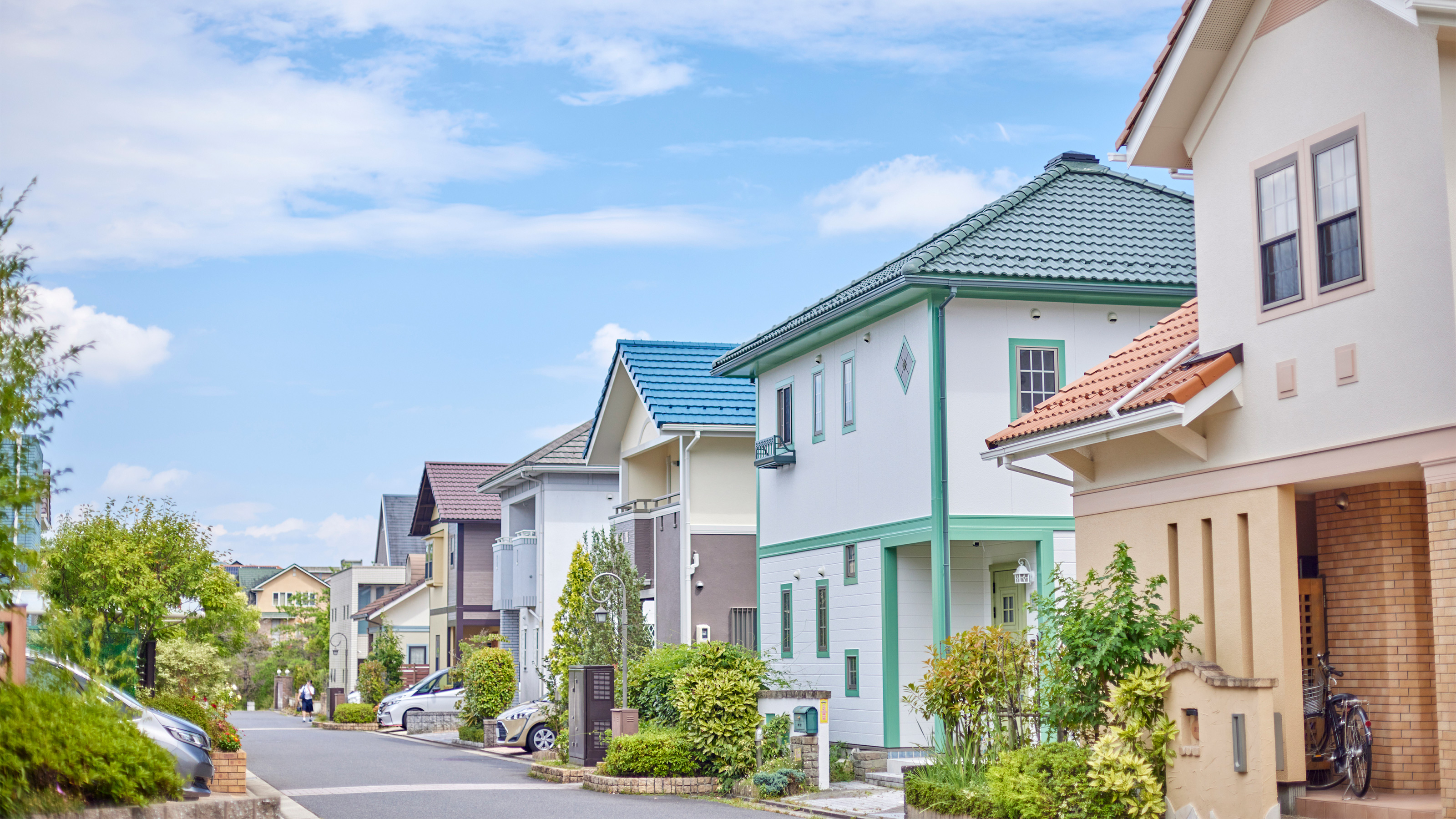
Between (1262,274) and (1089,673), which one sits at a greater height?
(1262,274)

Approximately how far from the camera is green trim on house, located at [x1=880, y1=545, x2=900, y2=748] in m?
22.0

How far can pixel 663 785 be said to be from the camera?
2216 cm

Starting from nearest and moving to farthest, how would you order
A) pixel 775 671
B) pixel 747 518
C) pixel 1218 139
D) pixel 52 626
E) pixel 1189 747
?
pixel 52 626 → pixel 1189 747 → pixel 1218 139 → pixel 775 671 → pixel 747 518

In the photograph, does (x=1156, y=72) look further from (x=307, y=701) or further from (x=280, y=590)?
(x=280, y=590)

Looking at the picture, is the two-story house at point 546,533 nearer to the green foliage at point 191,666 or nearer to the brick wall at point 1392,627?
the green foliage at point 191,666

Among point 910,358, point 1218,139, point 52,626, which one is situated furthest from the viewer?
point 910,358

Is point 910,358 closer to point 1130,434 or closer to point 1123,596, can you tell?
point 1130,434

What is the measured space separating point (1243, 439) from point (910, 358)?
7958mm

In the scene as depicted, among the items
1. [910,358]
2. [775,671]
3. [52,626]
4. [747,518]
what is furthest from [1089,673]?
[747,518]

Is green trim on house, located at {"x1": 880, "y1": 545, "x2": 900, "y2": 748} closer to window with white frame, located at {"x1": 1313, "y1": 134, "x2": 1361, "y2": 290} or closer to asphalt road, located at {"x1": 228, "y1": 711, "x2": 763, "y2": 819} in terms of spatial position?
asphalt road, located at {"x1": 228, "y1": 711, "x2": 763, "y2": 819}

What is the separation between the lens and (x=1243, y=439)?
1409cm

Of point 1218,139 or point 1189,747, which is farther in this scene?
point 1218,139

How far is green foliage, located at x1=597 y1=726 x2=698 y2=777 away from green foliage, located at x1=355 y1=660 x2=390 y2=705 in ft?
106

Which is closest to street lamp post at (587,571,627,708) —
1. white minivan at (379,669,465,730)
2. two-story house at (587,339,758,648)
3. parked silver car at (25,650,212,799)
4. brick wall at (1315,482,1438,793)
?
two-story house at (587,339,758,648)
